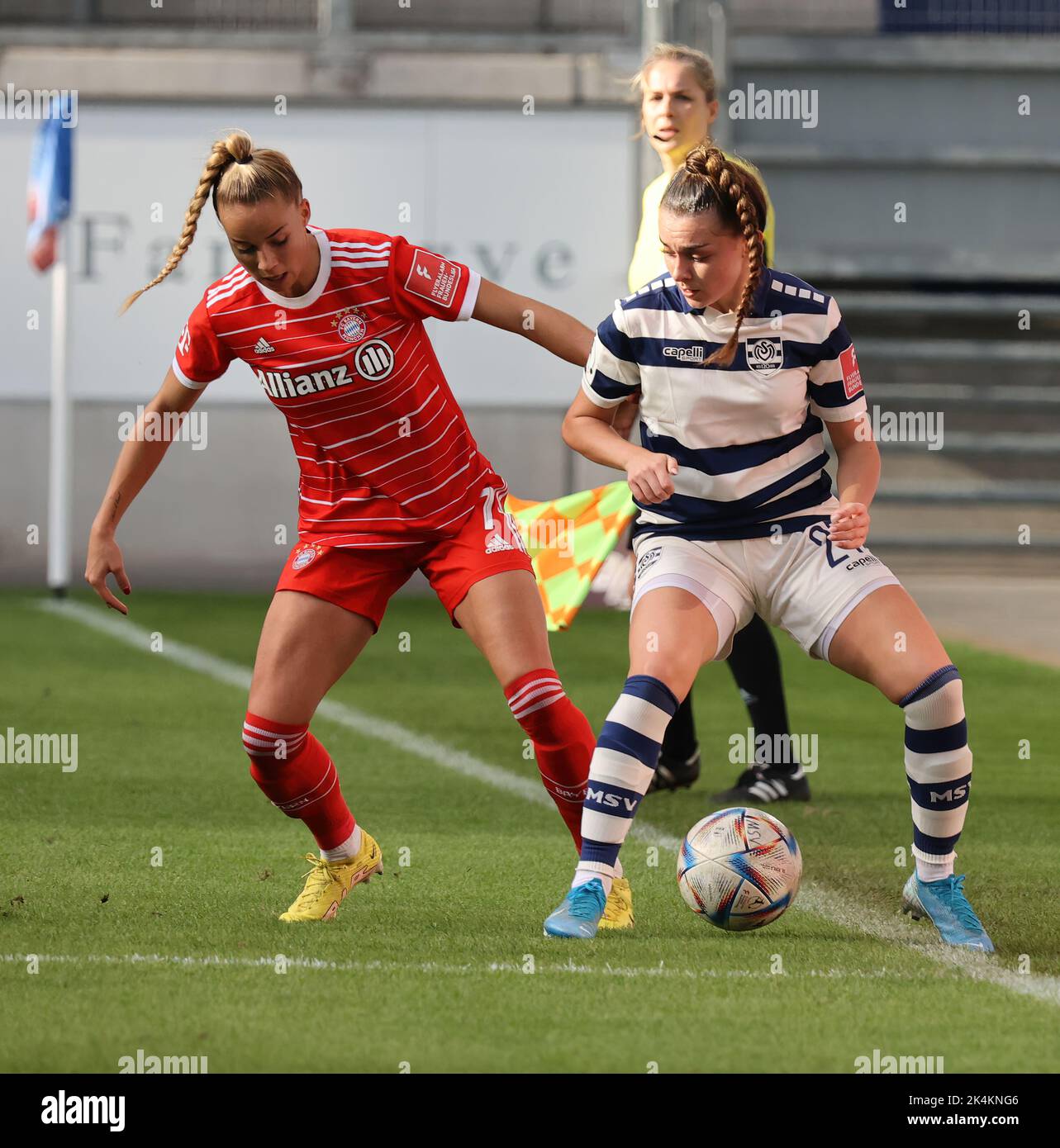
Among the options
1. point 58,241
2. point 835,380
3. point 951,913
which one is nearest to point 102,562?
point 835,380

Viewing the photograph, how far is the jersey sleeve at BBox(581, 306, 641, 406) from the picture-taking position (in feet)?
15.0

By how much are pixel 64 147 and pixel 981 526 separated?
9.26 meters

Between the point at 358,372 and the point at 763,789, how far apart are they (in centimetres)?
260

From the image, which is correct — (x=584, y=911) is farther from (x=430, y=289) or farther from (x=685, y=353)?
(x=430, y=289)

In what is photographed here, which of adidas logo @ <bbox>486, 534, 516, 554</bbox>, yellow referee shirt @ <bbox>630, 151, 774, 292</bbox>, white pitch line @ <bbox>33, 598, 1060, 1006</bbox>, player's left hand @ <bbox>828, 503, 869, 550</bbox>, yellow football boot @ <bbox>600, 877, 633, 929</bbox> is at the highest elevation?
yellow referee shirt @ <bbox>630, 151, 774, 292</bbox>

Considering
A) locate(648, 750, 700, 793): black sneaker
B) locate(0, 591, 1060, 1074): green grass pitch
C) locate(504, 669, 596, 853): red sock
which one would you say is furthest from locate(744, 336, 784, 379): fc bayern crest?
locate(648, 750, 700, 793): black sneaker

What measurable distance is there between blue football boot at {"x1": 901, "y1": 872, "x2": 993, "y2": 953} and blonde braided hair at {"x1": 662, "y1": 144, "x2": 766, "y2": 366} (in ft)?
4.35

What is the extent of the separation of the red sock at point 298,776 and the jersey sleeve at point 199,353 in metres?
0.83

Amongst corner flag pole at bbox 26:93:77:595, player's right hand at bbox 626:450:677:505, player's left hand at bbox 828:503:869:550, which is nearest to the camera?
player's right hand at bbox 626:450:677:505

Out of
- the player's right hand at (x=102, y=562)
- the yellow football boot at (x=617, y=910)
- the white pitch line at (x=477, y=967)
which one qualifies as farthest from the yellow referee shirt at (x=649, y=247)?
the white pitch line at (x=477, y=967)

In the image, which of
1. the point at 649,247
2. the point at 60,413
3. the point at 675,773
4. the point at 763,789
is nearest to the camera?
the point at 649,247

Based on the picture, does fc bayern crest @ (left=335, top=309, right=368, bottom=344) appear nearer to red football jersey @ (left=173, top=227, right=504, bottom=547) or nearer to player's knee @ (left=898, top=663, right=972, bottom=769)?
red football jersey @ (left=173, top=227, right=504, bottom=547)

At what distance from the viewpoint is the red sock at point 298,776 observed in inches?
184

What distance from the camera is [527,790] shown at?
276 inches
